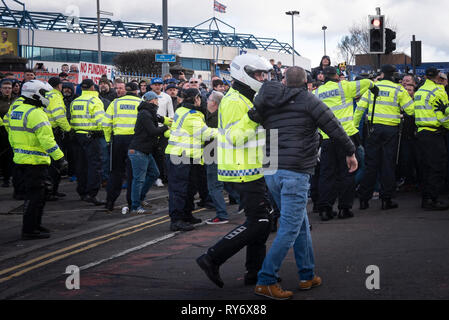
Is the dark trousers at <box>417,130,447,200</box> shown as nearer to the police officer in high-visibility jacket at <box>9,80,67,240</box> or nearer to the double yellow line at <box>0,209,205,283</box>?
the double yellow line at <box>0,209,205,283</box>

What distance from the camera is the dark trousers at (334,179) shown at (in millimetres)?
9914

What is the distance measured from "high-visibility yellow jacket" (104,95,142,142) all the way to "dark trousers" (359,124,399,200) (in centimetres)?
412

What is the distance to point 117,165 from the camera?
11523mm

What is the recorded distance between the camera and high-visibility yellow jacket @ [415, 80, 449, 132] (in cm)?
1059

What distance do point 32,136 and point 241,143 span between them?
410 centimetres

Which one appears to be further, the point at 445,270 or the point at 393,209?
the point at 393,209

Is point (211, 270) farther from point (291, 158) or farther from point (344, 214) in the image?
point (344, 214)

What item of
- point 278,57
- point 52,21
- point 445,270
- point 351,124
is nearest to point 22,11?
point 52,21

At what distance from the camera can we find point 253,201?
604 centimetres

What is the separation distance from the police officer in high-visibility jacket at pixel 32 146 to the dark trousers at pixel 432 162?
5.75m

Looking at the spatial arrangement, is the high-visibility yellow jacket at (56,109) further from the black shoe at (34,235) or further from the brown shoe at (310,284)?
the brown shoe at (310,284)
